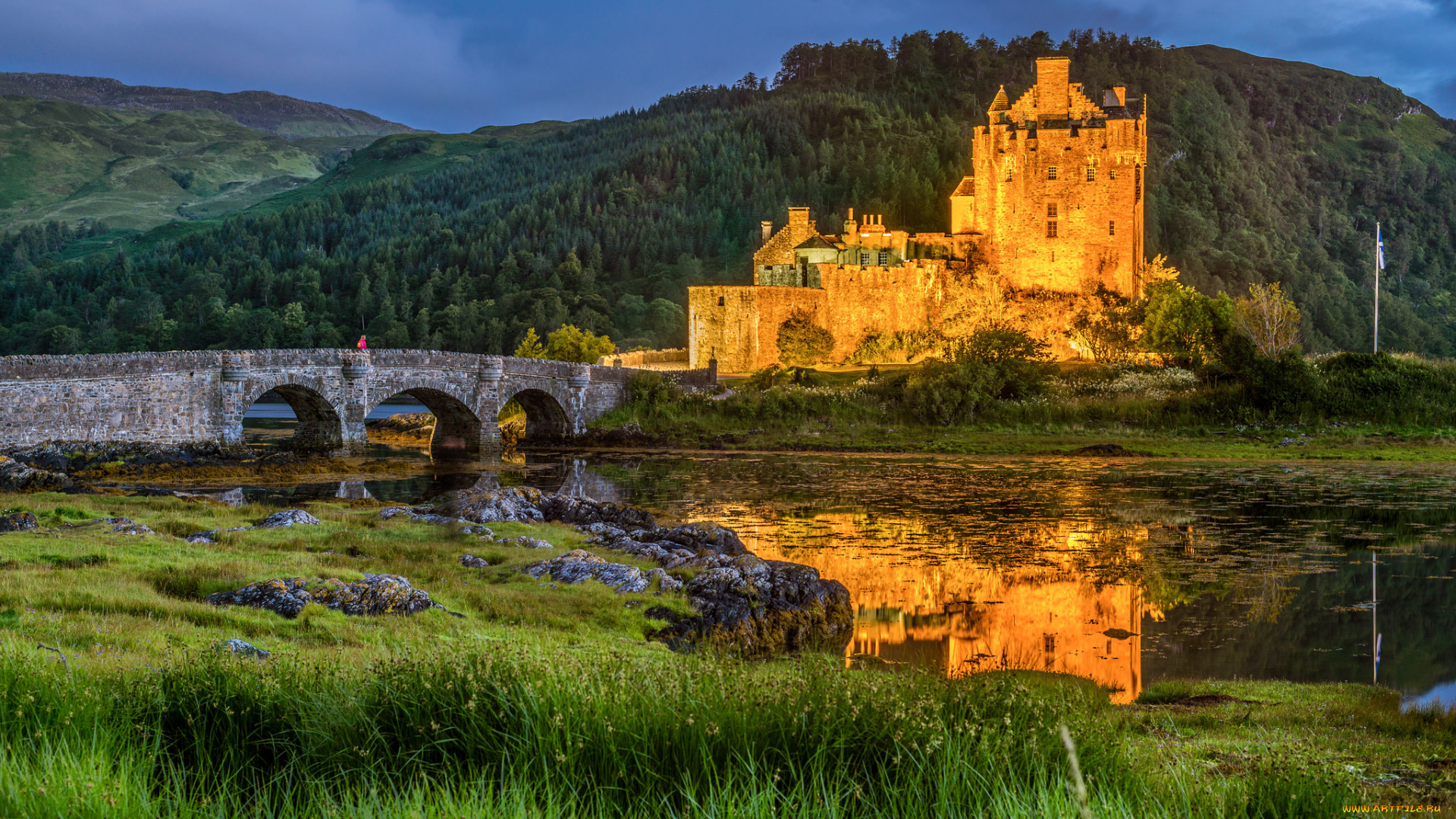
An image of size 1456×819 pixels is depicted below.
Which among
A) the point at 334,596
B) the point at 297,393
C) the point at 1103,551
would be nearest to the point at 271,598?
the point at 334,596

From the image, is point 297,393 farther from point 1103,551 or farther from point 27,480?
point 1103,551

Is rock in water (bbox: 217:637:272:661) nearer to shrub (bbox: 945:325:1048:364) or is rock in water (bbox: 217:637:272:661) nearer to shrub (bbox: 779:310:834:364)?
shrub (bbox: 945:325:1048:364)

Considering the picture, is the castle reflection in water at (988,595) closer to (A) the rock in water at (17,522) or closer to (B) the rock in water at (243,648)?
(B) the rock in water at (243,648)

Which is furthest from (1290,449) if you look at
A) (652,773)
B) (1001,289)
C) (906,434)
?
(652,773)

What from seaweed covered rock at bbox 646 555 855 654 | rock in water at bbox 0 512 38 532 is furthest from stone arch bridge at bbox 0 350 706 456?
seaweed covered rock at bbox 646 555 855 654

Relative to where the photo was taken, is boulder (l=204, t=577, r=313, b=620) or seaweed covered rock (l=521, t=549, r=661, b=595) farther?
seaweed covered rock (l=521, t=549, r=661, b=595)

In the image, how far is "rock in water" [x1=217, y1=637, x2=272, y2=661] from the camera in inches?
331

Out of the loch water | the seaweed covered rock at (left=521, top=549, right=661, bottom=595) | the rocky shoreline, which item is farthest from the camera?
the seaweed covered rock at (left=521, top=549, right=661, bottom=595)

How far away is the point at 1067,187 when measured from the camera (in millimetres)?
63000

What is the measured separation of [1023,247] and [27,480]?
5356 centimetres

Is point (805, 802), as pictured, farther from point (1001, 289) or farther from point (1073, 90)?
point (1073, 90)

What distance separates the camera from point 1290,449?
1485 inches

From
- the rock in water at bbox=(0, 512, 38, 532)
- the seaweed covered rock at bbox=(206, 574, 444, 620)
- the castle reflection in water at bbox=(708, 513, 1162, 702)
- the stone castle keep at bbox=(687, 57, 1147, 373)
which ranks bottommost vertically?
the castle reflection in water at bbox=(708, 513, 1162, 702)

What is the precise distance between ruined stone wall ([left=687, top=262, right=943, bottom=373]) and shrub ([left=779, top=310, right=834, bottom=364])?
40cm
